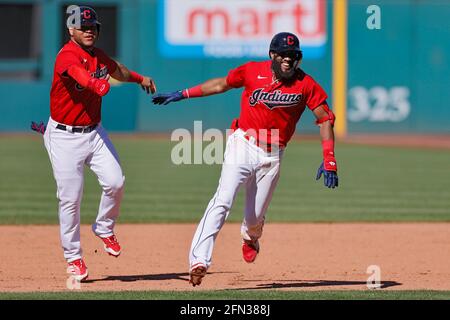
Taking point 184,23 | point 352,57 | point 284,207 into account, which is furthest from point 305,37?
point 284,207

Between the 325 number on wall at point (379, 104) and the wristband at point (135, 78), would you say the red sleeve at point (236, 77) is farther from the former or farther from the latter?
the 325 number on wall at point (379, 104)

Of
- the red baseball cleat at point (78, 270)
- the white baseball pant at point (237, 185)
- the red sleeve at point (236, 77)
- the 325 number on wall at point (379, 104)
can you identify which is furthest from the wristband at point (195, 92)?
the 325 number on wall at point (379, 104)

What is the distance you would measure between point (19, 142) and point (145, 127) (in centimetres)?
397

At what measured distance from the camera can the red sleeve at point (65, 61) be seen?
26.0 feet

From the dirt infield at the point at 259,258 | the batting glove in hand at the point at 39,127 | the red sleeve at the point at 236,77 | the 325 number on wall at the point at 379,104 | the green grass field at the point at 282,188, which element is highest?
the 325 number on wall at the point at 379,104

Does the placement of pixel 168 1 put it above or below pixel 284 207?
above

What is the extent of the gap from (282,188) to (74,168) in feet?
28.6

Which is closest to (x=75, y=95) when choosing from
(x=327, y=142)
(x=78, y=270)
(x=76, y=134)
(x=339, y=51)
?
(x=76, y=134)

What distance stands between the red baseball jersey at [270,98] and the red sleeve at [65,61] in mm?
1203

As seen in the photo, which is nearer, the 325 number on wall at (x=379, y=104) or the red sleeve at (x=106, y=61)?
the red sleeve at (x=106, y=61)

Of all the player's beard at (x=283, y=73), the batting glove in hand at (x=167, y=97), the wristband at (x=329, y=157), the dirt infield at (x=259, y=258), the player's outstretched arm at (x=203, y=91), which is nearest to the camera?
the player's beard at (x=283, y=73)

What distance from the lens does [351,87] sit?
27.8m
